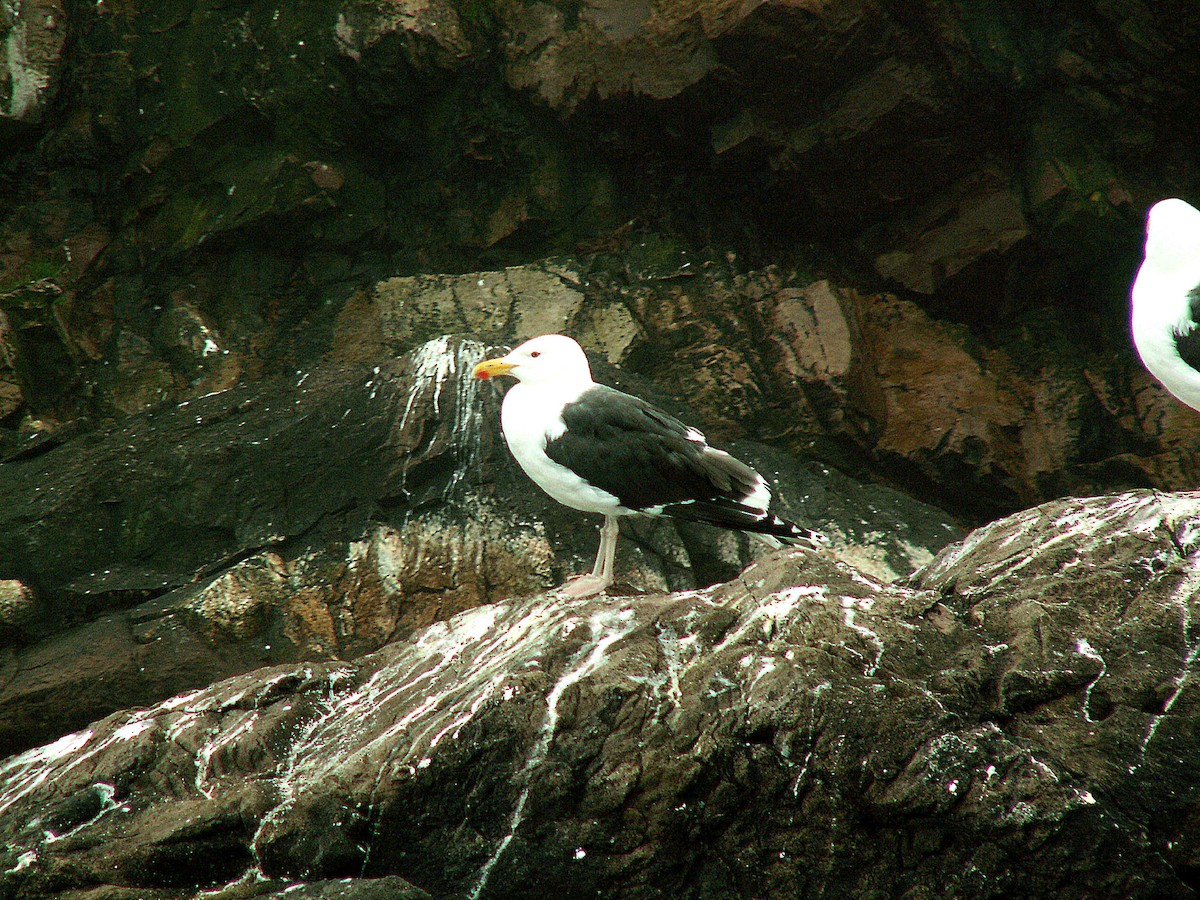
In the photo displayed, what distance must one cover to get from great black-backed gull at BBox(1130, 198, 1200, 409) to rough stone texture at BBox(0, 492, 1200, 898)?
1018 mm

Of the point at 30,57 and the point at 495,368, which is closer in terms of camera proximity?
the point at 495,368

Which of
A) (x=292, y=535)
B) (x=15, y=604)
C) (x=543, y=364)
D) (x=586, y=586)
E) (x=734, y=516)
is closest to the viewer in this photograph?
(x=586, y=586)

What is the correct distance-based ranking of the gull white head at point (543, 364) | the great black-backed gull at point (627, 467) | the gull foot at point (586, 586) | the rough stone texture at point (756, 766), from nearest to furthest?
the rough stone texture at point (756, 766)
the gull foot at point (586, 586)
the great black-backed gull at point (627, 467)
the gull white head at point (543, 364)

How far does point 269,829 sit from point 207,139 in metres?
6.51

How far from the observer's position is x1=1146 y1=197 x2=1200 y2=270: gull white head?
15.6 ft

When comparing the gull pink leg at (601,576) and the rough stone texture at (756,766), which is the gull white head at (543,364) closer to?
the gull pink leg at (601,576)

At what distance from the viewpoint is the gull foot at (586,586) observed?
448cm

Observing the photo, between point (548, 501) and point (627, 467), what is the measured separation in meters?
1.95

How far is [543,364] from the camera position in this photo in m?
5.04

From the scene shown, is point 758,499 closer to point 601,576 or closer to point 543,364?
point 601,576

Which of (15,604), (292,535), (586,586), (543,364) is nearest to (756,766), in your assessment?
(586,586)

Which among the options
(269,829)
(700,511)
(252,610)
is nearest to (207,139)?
(252,610)

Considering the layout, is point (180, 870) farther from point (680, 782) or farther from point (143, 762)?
point (680, 782)

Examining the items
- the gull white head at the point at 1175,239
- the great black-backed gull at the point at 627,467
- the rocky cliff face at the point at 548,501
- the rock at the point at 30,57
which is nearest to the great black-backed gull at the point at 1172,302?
the gull white head at the point at 1175,239
